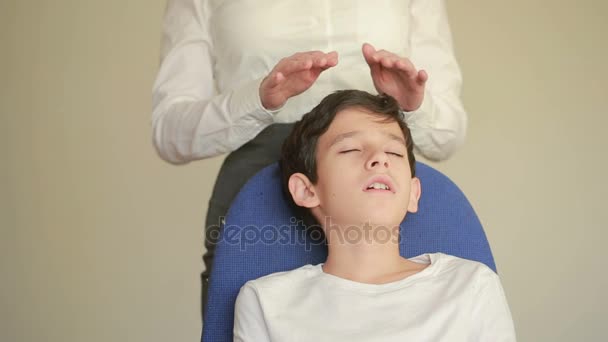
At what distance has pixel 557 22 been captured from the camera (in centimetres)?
256

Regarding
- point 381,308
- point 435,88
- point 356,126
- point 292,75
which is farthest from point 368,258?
point 435,88

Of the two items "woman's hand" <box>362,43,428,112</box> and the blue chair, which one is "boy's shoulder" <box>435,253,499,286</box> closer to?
the blue chair

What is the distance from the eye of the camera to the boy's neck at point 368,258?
128 cm

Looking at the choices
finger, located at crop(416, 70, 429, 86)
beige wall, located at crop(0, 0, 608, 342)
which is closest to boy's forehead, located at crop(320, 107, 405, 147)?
finger, located at crop(416, 70, 429, 86)

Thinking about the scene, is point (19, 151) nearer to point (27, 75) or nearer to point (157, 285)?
point (27, 75)

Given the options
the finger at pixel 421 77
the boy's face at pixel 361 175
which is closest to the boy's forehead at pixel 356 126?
the boy's face at pixel 361 175

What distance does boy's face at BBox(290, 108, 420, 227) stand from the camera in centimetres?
124

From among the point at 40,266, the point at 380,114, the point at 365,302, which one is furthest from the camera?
the point at 40,266

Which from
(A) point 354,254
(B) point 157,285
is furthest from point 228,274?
A: (B) point 157,285

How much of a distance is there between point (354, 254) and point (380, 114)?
26cm

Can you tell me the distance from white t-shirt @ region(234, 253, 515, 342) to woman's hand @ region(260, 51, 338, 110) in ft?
1.02

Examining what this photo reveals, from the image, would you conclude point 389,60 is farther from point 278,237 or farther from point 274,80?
point 278,237

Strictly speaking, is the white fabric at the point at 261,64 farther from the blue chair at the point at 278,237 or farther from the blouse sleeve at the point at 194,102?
the blue chair at the point at 278,237

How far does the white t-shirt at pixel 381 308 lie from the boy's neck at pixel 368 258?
0.12 feet
